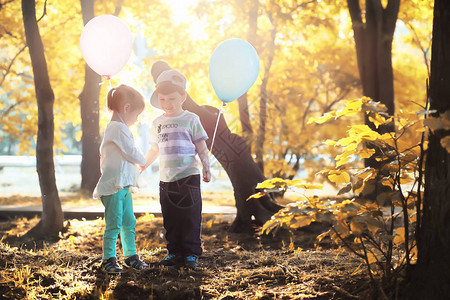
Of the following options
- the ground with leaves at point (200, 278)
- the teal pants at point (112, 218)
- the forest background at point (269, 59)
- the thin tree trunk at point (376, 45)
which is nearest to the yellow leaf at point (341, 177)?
the ground with leaves at point (200, 278)

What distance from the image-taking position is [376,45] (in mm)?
7152

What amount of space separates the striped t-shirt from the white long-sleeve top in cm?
21

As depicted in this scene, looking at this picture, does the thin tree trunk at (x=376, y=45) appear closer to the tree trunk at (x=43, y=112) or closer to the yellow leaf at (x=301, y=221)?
the tree trunk at (x=43, y=112)

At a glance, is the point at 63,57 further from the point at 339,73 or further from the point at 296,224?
the point at 296,224

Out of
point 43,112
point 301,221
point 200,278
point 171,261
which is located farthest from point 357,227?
point 43,112

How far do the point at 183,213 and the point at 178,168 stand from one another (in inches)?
15.2

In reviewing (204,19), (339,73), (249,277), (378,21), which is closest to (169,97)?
(249,277)

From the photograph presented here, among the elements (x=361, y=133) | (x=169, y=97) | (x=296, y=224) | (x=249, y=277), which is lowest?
(x=249, y=277)

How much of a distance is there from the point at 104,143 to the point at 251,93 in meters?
7.81

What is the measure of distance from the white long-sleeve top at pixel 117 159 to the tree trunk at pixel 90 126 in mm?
6221

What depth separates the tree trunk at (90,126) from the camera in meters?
9.76

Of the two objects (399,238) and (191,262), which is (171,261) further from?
(399,238)

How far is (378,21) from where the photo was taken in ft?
23.1

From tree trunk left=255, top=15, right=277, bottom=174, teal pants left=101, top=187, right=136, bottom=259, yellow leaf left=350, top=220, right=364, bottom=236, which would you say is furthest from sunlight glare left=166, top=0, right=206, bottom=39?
yellow leaf left=350, top=220, right=364, bottom=236
